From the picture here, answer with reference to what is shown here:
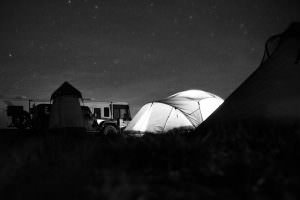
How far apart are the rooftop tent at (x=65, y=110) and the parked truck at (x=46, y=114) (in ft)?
9.05

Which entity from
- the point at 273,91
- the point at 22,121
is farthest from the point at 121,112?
the point at 273,91

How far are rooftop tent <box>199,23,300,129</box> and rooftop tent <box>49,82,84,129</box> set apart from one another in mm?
5219

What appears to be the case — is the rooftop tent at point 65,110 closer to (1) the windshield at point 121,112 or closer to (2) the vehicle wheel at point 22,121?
(2) the vehicle wheel at point 22,121

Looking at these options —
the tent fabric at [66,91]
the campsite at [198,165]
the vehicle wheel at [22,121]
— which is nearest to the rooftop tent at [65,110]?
the tent fabric at [66,91]

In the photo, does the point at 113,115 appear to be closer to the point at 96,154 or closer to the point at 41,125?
the point at 41,125

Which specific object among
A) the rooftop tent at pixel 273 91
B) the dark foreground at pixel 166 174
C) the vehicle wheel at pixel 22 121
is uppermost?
the rooftop tent at pixel 273 91

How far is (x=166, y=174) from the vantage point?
7.44 feet

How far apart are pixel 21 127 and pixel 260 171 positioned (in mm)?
14574

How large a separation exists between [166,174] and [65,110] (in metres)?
7.37

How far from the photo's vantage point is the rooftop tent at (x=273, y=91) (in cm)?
437

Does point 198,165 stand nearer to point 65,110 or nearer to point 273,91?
point 273,91

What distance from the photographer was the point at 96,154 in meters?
3.33

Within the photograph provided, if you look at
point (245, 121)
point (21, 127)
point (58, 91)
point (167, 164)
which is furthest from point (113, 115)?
point (167, 164)

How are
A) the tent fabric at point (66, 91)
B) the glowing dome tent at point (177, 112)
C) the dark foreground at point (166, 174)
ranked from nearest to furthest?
the dark foreground at point (166, 174)
the tent fabric at point (66, 91)
the glowing dome tent at point (177, 112)
